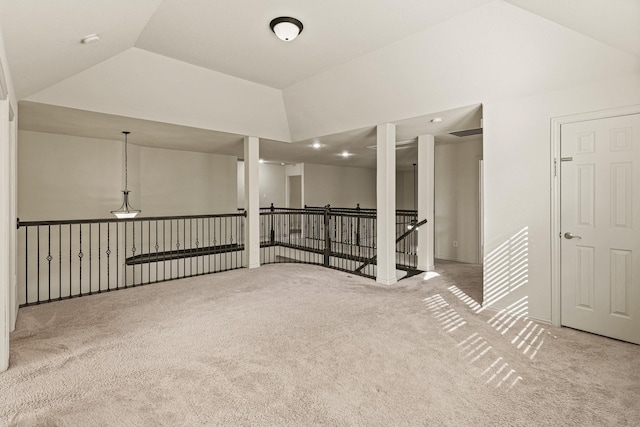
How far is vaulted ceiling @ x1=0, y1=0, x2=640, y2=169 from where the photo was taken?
2207 millimetres

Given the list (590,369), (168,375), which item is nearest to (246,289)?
(168,375)

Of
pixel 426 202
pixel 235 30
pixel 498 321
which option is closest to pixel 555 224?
pixel 498 321

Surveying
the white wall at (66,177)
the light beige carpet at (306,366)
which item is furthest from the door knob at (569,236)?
the white wall at (66,177)

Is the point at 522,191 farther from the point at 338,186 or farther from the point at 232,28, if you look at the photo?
the point at 338,186

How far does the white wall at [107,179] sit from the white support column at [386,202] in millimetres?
4889

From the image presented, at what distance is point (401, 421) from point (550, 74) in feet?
10.9

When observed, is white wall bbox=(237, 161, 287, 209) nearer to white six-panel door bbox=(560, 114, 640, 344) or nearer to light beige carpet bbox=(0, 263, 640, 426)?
light beige carpet bbox=(0, 263, 640, 426)

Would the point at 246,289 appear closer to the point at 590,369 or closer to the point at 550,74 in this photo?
the point at 590,369

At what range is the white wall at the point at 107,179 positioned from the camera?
5555 mm

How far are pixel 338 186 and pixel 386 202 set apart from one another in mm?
6081

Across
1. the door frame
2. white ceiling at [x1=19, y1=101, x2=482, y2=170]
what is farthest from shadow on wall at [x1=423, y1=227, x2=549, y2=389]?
white ceiling at [x1=19, y1=101, x2=482, y2=170]

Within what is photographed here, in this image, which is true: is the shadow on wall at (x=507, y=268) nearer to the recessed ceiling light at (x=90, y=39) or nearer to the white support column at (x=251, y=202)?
the white support column at (x=251, y=202)

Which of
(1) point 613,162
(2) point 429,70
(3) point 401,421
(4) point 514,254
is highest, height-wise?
(2) point 429,70

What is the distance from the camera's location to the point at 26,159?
17.9ft
